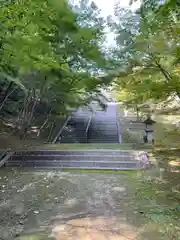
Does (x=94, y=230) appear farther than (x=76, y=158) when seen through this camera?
No

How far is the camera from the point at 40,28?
4555mm

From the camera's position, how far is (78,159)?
8.39 metres

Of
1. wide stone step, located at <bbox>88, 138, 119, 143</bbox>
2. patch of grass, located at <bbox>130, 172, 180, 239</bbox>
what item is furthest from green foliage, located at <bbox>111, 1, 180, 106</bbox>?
wide stone step, located at <bbox>88, 138, 119, 143</bbox>

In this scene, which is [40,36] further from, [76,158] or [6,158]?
[6,158]

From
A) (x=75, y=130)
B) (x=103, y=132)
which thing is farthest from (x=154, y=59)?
(x=75, y=130)

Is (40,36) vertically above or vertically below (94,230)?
above

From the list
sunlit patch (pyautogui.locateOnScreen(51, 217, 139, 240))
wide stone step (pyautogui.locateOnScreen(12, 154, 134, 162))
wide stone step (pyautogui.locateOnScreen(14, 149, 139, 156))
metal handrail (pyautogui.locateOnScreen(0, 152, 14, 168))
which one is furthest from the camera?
wide stone step (pyautogui.locateOnScreen(14, 149, 139, 156))

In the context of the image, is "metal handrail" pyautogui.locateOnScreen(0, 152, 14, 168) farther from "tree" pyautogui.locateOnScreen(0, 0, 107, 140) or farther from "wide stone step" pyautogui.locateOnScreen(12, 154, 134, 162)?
"tree" pyautogui.locateOnScreen(0, 0, 107, 140)

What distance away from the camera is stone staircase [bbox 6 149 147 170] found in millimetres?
7836

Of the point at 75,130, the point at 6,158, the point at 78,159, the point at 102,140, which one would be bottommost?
the point at 102,140

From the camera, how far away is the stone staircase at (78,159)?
7.84 metres

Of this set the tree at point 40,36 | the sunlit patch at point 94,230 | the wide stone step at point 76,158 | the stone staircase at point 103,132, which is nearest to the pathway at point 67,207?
the sunlit patch at point 94,230

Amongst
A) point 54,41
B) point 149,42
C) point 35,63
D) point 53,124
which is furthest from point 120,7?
point 35,63

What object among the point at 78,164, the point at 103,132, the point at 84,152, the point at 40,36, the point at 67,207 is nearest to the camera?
the point at 40,36
